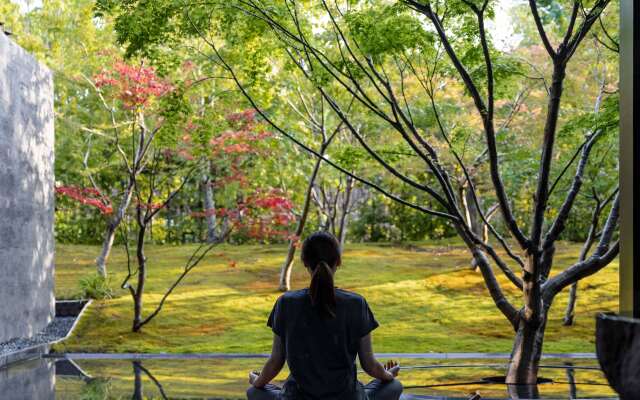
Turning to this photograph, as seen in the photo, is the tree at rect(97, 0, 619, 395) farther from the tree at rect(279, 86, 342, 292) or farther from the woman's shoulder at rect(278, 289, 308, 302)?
the tree at rect(279, 86, 342, 292)

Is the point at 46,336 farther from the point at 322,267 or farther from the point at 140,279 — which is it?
the point at 322,267

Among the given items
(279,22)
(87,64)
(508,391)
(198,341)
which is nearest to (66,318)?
(198,341)

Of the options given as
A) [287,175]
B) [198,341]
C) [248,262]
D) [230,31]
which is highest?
[230,31]

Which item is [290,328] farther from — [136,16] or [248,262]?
[248,262]

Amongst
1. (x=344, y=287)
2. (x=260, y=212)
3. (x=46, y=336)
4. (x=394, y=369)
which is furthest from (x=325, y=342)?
(x=344, y=287)

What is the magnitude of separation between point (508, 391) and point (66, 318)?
22.1 feet

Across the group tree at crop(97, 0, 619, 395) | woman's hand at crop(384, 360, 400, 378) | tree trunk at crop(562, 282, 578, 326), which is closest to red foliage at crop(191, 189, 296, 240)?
tree trunk at crop(562, 282, 578, 326)

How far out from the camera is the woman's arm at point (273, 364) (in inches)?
114

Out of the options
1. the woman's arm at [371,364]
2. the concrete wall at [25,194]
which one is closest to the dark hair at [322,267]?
the woman's arm at [371,364]

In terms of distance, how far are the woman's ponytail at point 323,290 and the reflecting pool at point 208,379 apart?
3136 millimetres

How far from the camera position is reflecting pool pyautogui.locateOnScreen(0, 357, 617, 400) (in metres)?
6.04

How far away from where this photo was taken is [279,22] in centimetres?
651

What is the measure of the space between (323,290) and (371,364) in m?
0.34

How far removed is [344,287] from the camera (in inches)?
515
